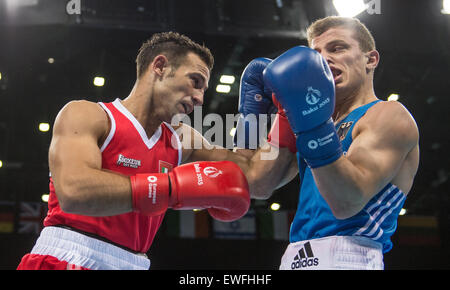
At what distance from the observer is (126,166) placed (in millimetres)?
2328

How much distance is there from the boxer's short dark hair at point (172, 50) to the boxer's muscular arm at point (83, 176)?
27.5 inches

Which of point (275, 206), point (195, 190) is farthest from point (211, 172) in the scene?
point (275, 206)

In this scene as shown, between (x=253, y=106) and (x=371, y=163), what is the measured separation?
3.58 ft

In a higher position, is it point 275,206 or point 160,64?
point 275,206

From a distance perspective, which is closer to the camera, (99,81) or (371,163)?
(371,163)

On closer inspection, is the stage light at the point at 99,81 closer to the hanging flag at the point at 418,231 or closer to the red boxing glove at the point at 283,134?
the red boxing glove at the point at 283,134

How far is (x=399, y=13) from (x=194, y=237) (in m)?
5.66

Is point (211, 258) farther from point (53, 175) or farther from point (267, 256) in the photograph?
point (53, 175)

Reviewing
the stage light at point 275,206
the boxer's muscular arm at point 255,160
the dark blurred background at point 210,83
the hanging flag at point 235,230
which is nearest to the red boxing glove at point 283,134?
the boxer's muscular arm at point 255,160

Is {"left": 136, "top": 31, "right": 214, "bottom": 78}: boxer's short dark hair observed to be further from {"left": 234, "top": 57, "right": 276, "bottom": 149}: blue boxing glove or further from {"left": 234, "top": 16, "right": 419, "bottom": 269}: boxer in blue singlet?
{"left": 234, "top": 16, "right": 419, "bottom": 269}: boxer in blue singlet

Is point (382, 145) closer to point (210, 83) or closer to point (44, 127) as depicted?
point (210, 83)

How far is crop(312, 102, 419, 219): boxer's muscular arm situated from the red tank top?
89 cm

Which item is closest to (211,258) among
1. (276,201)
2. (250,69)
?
(276,201)

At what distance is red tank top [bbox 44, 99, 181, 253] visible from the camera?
2229mm
